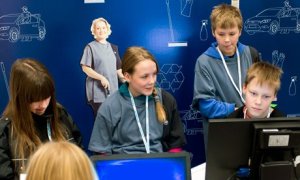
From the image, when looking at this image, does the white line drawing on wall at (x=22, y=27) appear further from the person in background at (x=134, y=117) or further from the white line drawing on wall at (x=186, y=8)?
the white line drawing on wall at (x=186, y=8)

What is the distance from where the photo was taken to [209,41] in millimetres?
3236

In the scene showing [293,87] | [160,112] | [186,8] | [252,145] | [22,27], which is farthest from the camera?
[293,87]

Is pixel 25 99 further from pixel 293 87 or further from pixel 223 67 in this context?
pixel 293 87

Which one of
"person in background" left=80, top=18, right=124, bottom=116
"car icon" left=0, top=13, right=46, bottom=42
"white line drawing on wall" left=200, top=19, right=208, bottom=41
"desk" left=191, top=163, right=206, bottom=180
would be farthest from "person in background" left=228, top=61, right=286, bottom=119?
"car icon" left=0, top=13, right=46, bottom=42

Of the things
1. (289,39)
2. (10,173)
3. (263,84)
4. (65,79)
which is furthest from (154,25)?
(10,173)

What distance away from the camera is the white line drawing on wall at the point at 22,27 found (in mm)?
2977

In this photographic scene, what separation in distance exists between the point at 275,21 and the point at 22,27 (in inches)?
82.8

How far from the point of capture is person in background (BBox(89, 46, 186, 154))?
7.63 feet

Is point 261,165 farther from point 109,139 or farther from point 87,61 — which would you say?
point 87,61

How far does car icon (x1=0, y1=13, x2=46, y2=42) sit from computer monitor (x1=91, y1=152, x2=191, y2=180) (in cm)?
177

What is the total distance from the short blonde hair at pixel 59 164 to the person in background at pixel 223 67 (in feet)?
5.27

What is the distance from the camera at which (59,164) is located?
1.08 meters

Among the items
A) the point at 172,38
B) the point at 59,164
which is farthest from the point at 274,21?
the point at 59,164

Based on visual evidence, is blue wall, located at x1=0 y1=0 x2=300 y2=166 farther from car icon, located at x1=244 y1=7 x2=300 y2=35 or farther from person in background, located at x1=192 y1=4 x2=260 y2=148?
person in background, located at x1=192 y1=4 x2=260 y2=148
